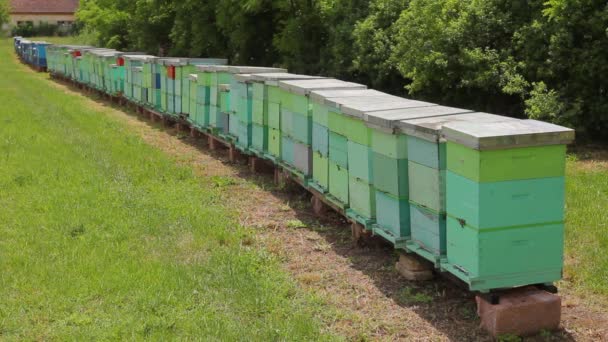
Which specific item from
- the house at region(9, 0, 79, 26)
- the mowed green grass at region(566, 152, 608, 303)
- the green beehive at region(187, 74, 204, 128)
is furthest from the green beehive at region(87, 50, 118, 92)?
the house at region(9, 0, 79, 26)

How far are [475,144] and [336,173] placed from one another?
2634mm

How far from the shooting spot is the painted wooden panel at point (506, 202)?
4887mm

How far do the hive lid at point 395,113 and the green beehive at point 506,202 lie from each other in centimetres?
80

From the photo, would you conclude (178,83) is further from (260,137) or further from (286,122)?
(286,122)

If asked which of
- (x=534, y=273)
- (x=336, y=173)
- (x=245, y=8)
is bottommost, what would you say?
(x=534, y=273)

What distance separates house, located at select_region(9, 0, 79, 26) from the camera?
88.2 meters

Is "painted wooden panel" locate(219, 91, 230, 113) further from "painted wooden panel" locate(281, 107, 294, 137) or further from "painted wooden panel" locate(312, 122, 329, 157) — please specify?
"painted wooden panel" locate(312, 122, 329, 157)

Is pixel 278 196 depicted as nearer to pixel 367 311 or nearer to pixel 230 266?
pixel 230 266

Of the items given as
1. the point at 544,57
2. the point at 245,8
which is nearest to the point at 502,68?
the point at 544,57

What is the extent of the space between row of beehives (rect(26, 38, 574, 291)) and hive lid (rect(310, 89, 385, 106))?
1cm

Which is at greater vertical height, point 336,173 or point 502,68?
point 502,68

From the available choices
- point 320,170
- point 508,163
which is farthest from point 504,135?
point 320,170

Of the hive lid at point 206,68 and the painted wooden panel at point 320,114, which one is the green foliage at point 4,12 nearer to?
the hive lid at point 206,68

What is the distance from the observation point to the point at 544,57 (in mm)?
12297
